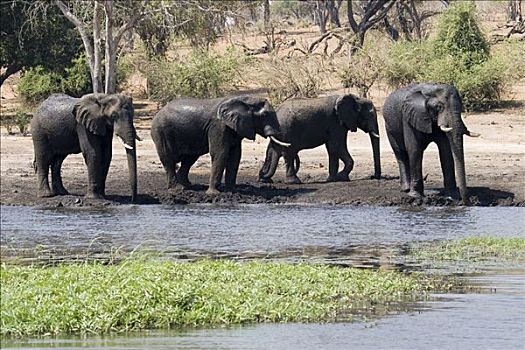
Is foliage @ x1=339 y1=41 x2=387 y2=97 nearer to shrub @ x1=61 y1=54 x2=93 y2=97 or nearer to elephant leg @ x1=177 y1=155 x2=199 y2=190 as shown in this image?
shrub @ x1=61 y1=54 x2=93 y2=97

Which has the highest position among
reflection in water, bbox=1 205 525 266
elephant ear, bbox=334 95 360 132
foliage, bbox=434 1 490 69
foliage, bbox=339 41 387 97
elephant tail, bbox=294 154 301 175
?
foliage, bbox=434 1 490 69

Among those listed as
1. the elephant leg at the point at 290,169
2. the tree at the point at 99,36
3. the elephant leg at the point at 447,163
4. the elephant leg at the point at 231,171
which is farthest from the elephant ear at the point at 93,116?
the tree at the point at 99,36

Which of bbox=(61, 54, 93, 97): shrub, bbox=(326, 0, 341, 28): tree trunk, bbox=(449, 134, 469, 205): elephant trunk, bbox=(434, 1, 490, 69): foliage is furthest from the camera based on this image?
bbox=(326, 0, 341, 28): tree trunk

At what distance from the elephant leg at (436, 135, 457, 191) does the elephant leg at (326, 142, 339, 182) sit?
7.66 ft

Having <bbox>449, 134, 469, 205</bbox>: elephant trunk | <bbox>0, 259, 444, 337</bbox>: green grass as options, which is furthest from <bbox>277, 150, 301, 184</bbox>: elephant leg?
<bbox>0, 259, 444, 337</bbox>: green grass

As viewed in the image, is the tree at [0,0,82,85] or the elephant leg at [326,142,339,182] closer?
the elephant leg at [326,142,339,182]

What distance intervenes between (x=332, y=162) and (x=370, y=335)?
12.7m

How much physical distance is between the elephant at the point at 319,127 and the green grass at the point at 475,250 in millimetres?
7048

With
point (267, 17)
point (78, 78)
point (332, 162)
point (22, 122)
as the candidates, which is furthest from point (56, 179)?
point (267, 17)

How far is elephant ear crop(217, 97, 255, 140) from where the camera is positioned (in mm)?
21625

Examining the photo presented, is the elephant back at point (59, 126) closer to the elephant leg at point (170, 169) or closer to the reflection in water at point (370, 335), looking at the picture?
the elephant leg at point (170, 169)

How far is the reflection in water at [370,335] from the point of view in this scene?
9.27 metres

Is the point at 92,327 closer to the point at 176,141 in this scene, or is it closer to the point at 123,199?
the point at 123,199

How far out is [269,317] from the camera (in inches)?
404
